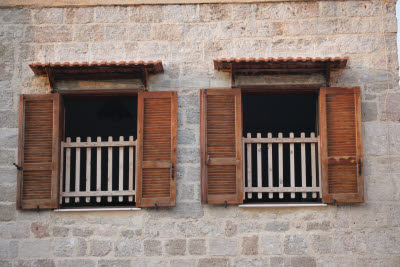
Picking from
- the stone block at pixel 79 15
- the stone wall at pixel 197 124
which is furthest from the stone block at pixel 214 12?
the stone block at pixel 79 15

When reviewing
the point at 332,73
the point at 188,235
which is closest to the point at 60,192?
the point at 188,235

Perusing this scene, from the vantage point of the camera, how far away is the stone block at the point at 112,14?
257 inches

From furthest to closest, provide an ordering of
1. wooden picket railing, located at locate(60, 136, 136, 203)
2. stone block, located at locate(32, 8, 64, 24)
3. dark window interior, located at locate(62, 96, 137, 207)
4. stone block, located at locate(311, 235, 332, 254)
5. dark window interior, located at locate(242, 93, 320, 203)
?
dark window interior, located at locate(242, 93, 320, 203) < dark window interior, located at locate(62, 96, 137, 207) < stone block, located at locate(32, 8, 64, 24) < wooden picket railing, located at locate(60, 136, 136, 203) < stone block, located at locate(311, 235, 332, 254)

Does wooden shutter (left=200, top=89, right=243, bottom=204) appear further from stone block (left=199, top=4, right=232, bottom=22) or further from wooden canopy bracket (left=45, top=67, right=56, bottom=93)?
wooden canopy bracket (left=45, top=67, right=56, bottom=93)

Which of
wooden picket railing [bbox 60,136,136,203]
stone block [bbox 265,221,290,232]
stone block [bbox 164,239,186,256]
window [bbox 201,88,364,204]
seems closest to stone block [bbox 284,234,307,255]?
stone block [bbox 265,221,290,232]

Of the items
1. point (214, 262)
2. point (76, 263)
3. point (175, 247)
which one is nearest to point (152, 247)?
point (175, 247)

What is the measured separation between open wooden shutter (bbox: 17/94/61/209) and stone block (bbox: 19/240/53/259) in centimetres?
44

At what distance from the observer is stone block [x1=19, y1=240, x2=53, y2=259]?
6109 millimetres

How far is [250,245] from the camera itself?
238 inches

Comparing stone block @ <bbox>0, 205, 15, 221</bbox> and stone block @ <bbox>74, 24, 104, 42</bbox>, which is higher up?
stone block @ <bbox>74, 24, 104, 42</bbox>

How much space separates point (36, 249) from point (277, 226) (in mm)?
2936

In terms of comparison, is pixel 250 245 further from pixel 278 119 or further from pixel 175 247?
pixel 278 119

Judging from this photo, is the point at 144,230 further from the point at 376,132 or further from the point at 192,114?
the point at 376,132

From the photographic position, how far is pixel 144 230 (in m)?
6.09
